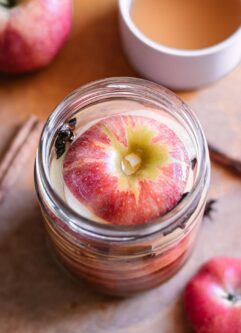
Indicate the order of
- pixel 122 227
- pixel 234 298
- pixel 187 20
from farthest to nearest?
pixel 187 20
pixel 234 298
pixel 122 227

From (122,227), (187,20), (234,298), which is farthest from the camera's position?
(187,20)

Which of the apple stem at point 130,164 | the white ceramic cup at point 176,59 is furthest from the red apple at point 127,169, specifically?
the white ceramic cup at point 176,59

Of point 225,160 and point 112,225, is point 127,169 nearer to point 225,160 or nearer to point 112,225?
point 112,225

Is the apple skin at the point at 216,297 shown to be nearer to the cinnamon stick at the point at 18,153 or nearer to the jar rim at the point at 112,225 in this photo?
the jar rim at the point at 112,225

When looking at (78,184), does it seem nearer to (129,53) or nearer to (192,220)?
(192,220)

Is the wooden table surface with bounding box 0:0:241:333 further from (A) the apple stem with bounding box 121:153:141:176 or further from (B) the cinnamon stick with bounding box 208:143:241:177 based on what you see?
(A) the apple stem with bounding box 121:153:141:176

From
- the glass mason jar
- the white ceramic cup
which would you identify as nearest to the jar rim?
the glass mason jar

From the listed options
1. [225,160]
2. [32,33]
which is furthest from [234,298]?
[32,33]
